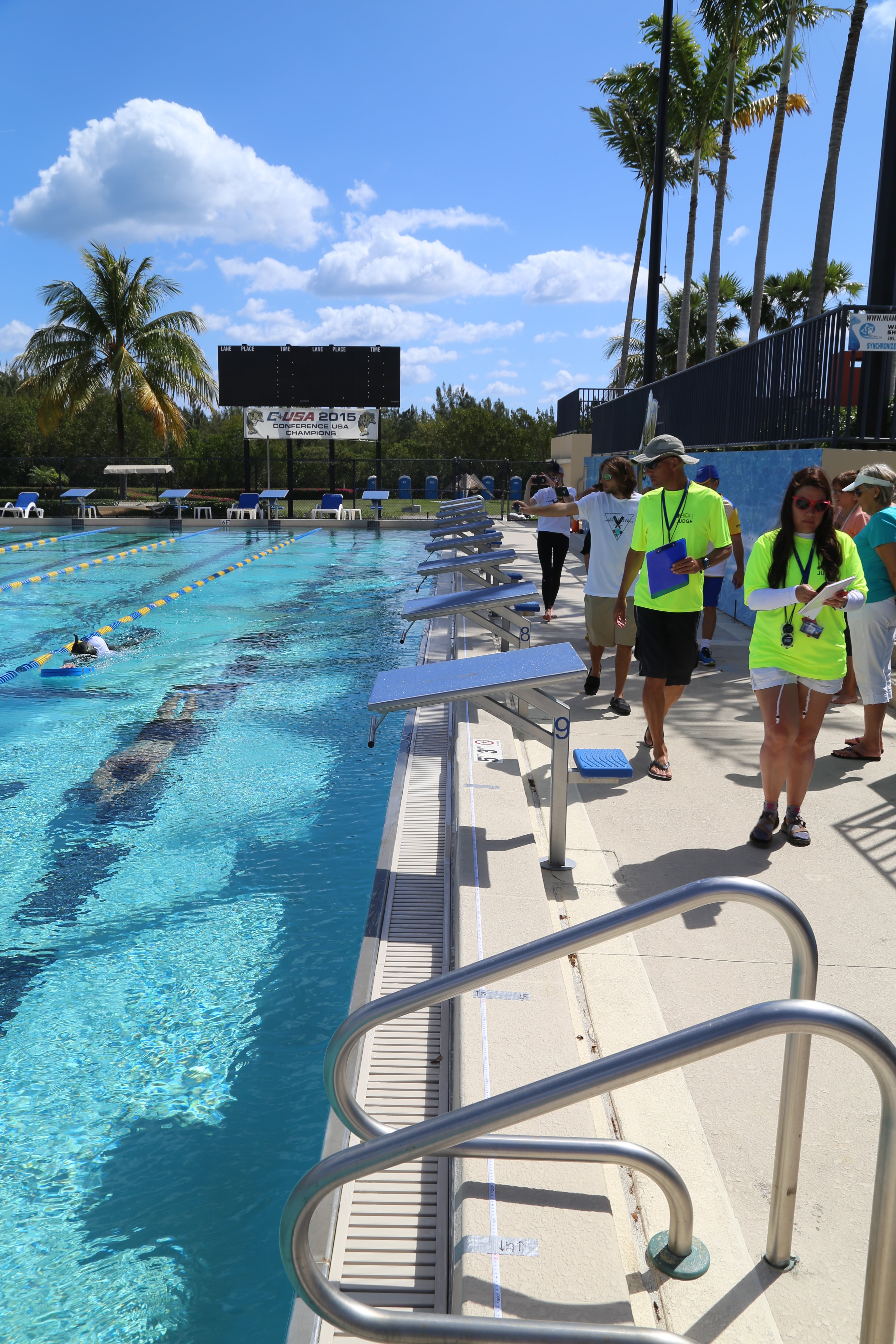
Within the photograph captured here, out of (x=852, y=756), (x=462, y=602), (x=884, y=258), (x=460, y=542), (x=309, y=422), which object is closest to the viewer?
(x=462, y=602)

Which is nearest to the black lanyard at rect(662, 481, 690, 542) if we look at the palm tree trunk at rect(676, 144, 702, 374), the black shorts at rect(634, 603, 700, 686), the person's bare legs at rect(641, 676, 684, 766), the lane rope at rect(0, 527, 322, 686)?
the black shorts at rect(634, 603, 700, 686)

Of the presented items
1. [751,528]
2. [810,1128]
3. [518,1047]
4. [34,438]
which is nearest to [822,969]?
[810,1128]

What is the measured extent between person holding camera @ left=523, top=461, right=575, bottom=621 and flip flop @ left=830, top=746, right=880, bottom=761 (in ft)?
14.9

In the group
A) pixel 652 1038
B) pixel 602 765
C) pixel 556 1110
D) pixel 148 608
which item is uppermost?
pixel 556 1110

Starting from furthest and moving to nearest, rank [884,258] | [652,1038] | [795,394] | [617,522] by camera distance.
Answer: [795,394]
[884,258]
[617,522]
[652,1038]

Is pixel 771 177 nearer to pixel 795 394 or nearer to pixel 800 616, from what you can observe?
pixel 795 394

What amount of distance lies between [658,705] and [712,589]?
302 centimetres

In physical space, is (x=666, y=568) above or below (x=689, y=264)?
below

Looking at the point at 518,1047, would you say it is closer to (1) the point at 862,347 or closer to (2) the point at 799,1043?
(2) the point at 799,1043

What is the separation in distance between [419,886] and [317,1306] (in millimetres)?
2606

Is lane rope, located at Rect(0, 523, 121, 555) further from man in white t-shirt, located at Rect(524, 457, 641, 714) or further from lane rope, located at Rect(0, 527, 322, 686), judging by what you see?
man in white t-shirt, located at Rect(524, 457, 641, 714)

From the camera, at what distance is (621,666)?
22.7 feet

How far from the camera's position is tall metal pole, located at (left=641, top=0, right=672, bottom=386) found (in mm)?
16422

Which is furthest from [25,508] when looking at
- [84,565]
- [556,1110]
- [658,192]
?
[556,1110]
